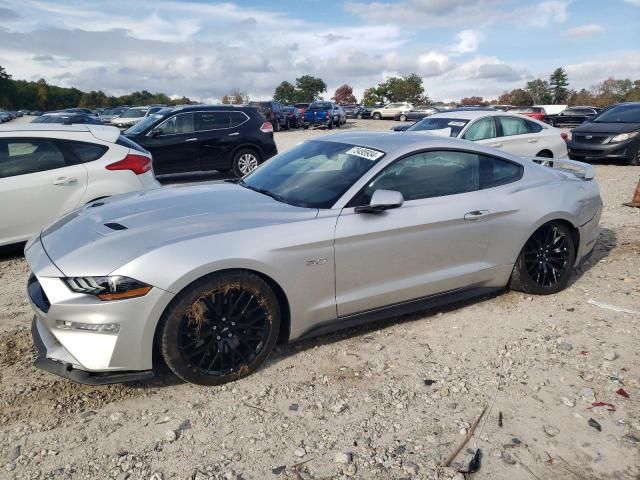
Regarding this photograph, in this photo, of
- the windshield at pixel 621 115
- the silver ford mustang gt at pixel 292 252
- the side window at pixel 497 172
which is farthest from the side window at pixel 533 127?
the side window at pixel 497 172

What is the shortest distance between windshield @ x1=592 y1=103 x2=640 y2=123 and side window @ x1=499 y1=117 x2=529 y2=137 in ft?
17.1

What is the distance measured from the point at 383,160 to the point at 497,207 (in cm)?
109

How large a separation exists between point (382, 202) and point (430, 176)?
74 centimetres

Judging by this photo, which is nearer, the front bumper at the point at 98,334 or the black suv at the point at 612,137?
the front bumper at the point at 98,334

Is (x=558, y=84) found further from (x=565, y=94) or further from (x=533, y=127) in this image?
(x=533, y=127)

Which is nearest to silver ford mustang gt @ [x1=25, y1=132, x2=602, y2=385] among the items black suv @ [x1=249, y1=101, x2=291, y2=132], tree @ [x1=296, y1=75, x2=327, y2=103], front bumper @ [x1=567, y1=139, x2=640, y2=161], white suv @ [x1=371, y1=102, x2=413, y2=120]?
front bumper @ [x1=567, y1=139, x2=640, y2=161]

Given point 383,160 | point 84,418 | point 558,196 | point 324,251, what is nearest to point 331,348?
point 324,251

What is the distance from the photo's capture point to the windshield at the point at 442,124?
988 centimetres

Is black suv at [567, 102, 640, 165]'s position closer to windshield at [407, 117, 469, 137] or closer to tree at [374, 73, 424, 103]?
windshield at [407, 117, 469, 137]

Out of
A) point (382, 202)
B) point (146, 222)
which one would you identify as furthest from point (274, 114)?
A: point (146, 222)

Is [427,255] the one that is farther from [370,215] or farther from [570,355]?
[570,355]

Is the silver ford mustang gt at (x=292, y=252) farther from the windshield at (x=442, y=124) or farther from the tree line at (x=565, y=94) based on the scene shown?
the tree line at (x=565, y=94)

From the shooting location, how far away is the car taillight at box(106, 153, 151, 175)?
6180mm

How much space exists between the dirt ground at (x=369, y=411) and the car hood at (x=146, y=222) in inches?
33.6
